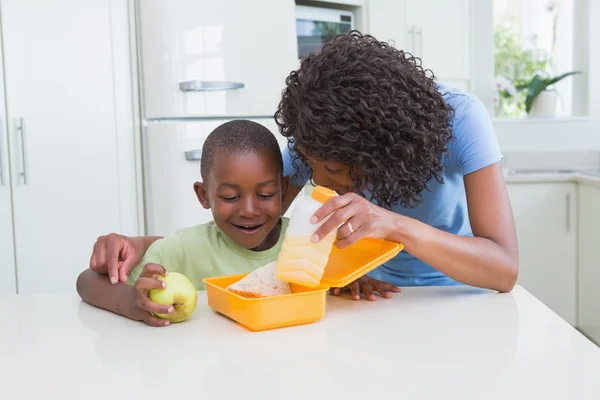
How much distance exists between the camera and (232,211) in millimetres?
1346

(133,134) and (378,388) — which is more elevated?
(133,134)

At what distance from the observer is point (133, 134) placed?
2.63m

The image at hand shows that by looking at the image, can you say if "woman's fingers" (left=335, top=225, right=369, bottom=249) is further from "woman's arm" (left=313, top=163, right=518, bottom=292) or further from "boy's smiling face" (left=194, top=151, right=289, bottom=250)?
"boy's smiling face" (left=194, top=151, right=289, bottom=250)

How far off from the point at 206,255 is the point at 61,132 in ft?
4.29

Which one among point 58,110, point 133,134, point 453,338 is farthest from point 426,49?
point 453,338

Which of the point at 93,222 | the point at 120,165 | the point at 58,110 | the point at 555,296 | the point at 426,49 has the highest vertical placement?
the point at 426,49

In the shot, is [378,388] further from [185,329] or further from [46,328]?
[46,328]

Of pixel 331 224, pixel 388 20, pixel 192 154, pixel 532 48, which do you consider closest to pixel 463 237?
pixel 331 224

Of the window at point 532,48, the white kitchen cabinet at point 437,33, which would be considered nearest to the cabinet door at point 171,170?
the white kitchen cabinet at point 437,33

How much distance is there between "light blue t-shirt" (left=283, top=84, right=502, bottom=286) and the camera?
1267 mm

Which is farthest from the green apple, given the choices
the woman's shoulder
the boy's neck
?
the woman's shoulder

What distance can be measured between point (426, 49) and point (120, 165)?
5.10 ft

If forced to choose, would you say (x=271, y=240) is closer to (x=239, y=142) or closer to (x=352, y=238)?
(x=239, y=142)

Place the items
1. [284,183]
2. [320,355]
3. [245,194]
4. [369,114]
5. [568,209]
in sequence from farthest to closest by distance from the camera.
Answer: [568,209] → [284,183] → [245,194] → [369,114] → [320,355]
